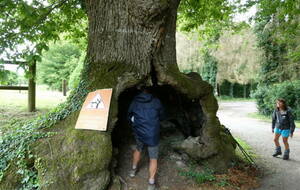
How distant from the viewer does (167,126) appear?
6562 millimetres

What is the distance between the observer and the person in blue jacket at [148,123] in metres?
4.64

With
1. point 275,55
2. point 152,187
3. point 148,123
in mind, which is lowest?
point 152,187

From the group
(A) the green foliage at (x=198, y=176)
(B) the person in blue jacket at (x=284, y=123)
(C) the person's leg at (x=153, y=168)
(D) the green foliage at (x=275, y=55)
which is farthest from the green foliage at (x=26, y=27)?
(D) the green foliage at (x=275, y=55)

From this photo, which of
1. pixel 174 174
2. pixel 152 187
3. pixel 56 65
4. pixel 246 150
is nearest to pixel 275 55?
pixel 246 150

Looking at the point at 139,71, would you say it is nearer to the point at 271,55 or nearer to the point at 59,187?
the point at 59,187

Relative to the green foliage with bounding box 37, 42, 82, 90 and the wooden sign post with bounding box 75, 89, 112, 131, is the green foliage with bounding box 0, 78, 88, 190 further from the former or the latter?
the green foliage with bounding box 37, 42, 82, 90

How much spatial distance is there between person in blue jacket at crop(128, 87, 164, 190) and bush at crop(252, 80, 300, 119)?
14.9 meters

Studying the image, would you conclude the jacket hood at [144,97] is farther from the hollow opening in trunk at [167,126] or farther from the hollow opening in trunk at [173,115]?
the hollow opening in trunk at [173,115]

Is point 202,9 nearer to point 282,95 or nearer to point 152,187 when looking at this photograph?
point 152,187

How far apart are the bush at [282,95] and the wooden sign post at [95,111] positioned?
15774 millimetres

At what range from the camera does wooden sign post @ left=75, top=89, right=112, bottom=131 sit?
434 centimetres

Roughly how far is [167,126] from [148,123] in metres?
2.01

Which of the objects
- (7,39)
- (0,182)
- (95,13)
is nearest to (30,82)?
(7,39)

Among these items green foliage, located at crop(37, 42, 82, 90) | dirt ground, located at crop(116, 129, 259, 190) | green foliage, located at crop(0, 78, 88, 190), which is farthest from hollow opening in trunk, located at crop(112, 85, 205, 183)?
green foliage, located at crop(37, 42, 82, 90)
